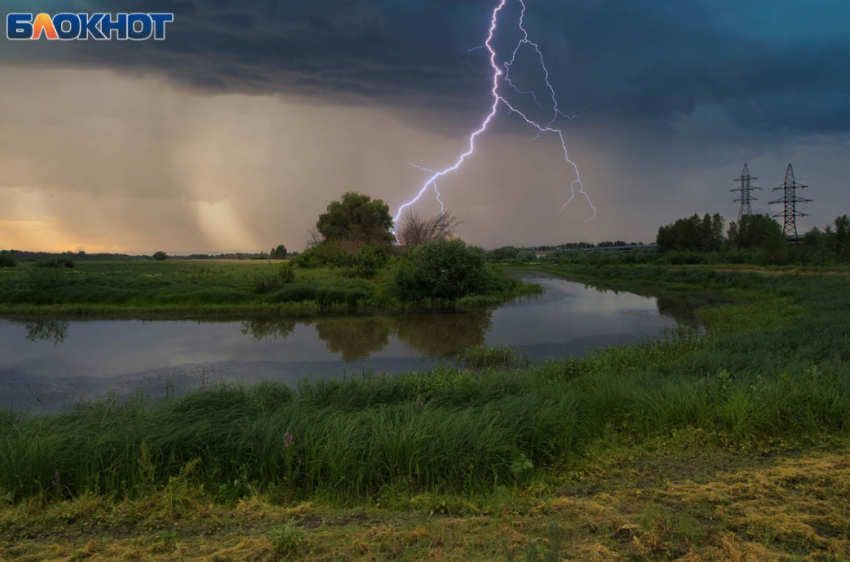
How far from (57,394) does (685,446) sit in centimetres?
1100

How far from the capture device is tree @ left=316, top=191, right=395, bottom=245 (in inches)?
2153

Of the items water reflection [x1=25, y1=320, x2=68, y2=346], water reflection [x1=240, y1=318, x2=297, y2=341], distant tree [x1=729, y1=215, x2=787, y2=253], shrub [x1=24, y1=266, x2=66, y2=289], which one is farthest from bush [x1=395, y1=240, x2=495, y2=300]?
distant tree [x1=729, y1=215, x2=787, y2=253]

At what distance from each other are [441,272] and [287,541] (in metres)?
22.6

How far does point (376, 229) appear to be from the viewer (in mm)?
55375

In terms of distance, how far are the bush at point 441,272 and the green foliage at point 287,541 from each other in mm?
21213

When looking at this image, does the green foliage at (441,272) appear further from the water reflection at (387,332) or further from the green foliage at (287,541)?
the green foliage at (287,541)

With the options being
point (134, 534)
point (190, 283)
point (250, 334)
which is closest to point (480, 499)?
point (134, 534)

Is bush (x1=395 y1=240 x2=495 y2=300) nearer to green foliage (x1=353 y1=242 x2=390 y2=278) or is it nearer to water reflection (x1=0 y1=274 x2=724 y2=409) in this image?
water reflection (x1=0 y1=274 x2=724 y2=409)

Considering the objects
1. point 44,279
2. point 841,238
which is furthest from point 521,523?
point 841,238

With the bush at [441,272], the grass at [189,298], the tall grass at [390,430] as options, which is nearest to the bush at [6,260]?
the grass at [189,298]

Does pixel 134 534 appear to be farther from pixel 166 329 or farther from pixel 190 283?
pixel 190 283

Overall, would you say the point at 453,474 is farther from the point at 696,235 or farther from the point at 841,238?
the point at 696,235

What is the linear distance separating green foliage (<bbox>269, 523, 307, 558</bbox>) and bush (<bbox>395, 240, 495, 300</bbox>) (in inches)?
835

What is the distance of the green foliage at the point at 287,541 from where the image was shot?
3211 millimetres
